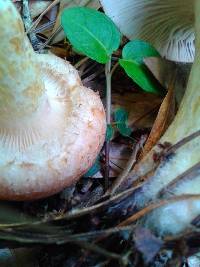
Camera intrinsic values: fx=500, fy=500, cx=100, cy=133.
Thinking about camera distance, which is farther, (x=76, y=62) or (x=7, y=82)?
(x=76, y=62)

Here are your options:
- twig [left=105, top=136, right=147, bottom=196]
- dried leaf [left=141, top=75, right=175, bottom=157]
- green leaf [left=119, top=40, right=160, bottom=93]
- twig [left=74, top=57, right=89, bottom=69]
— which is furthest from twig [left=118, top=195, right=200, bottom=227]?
twig [left=74, top=57, right=89, bottom=69]

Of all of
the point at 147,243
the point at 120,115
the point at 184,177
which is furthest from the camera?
the point at 120,115

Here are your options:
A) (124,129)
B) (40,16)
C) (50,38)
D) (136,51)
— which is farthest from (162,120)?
(40,16)

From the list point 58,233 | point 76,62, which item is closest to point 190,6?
point 76,62

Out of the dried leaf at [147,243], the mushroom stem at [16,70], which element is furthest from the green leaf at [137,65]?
the dried leaf at [147,243]

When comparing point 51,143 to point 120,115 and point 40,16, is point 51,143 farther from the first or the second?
point 40,16

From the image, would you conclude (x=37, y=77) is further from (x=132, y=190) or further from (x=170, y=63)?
(x=170, y=63)
